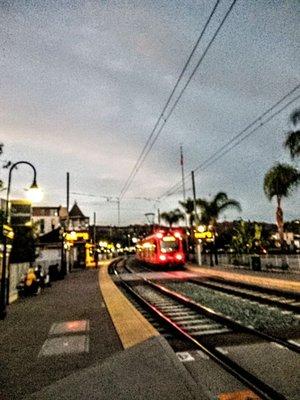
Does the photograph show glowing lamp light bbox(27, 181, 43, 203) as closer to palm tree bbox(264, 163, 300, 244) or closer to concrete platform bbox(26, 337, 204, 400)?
concrete platform bbox(26, 337, 204, 400)

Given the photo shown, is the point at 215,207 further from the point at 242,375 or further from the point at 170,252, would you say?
the point at 242,375

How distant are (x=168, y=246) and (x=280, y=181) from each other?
1116 cm

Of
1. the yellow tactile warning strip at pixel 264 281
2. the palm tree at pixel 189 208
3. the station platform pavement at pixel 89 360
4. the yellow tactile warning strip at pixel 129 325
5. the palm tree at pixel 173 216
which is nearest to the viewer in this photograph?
the station platform pavement at pixel 89 360

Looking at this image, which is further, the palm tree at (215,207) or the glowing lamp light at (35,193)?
the palm tree at (215,207)

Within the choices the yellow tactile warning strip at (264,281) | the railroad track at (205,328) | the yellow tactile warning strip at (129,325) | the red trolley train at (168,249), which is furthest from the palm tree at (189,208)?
the yellow tactile warning strip at (129,325)

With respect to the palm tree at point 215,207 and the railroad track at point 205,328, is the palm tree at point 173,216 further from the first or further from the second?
the railroad track at point 205,328

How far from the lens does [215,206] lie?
4144 cm

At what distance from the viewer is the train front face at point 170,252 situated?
32.1 meters

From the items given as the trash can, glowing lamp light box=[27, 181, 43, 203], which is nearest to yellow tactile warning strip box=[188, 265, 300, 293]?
the trash can

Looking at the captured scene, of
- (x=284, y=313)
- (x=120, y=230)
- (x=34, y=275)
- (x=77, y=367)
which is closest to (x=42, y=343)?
(x=77, y=367)

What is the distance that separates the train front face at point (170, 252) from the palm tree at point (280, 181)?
9.24m

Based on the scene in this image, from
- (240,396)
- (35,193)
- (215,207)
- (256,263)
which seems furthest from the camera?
(215,207)

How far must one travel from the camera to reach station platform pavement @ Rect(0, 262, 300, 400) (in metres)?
4.95

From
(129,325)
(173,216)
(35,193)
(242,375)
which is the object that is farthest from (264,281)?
(173,216)
